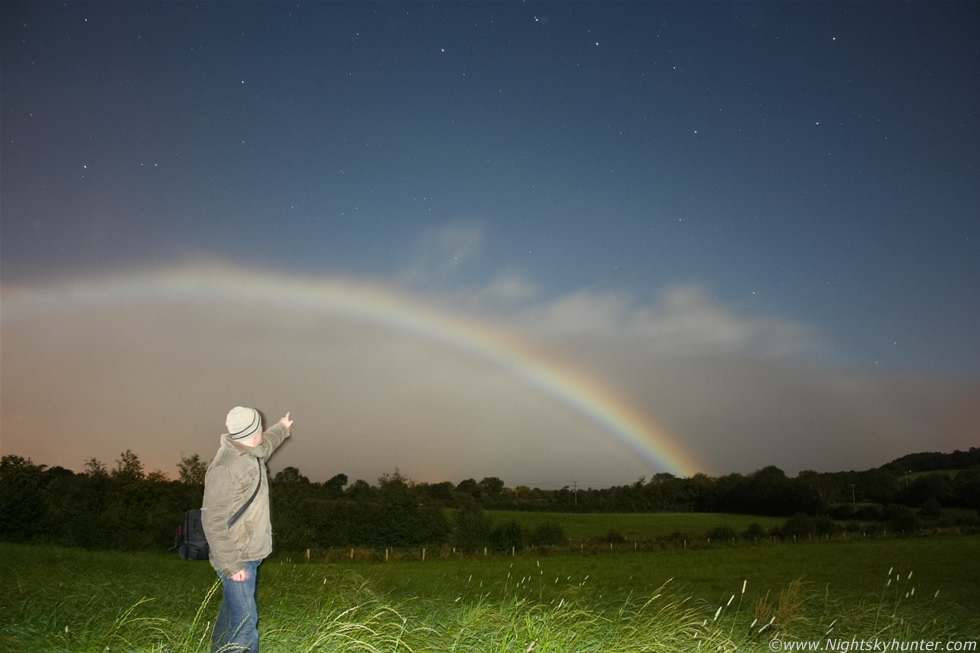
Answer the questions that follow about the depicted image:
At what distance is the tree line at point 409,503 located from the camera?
132 ft

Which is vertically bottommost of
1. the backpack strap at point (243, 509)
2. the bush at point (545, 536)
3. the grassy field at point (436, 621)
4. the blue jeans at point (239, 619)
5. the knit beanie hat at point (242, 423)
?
the bush at point (545, 536)

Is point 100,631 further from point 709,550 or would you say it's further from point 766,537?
point 766,537

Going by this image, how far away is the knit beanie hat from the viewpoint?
4859 millimetres

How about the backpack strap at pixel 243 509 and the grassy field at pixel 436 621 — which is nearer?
the backpack strap at pixel 243 509

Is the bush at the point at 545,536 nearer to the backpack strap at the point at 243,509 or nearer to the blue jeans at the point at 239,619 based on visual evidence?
the blue jeans at the point at 239,619

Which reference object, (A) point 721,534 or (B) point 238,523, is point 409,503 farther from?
(B) point 238,523

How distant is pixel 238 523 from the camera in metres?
4.81

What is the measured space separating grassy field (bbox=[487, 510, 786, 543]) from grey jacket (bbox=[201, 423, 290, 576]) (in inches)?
2222

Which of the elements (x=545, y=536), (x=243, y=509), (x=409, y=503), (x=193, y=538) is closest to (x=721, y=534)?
(x=545, y=536)

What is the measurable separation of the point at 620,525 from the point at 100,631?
77.4m

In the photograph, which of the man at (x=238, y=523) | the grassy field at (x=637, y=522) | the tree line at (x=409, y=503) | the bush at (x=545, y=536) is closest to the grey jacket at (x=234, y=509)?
the man at (x=238, y=523)

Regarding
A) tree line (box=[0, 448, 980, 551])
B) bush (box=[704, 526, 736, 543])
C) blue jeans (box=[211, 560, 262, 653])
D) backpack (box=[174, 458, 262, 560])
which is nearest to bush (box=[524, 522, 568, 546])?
tree line (box=[0, 448, 980, 551])

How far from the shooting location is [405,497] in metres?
58.0

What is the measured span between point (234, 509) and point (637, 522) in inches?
3160
